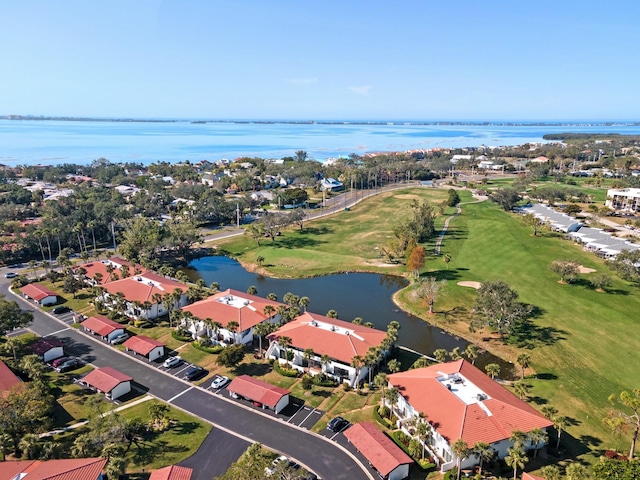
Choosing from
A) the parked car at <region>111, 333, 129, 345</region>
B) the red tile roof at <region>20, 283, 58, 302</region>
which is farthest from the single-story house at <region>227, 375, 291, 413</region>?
the red tile roof at <region>20, 283, 58, 302</region>

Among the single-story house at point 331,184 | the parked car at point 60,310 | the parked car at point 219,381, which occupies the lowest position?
the parked car at point 219,381

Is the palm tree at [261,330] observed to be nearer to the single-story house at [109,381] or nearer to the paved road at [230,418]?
the paved road at [230,418]

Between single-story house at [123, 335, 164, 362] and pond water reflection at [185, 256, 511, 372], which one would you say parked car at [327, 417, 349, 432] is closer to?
pond water reflection at [185, 256, 511, 372]

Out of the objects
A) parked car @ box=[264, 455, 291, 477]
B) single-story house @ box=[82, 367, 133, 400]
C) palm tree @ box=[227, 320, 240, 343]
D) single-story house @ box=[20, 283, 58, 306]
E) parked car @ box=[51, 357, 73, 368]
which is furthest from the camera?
single-story house @ box=[20, 283, 58, 306]

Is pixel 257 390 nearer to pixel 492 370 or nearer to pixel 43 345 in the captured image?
pixel 492 370

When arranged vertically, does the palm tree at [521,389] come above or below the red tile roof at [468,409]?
below

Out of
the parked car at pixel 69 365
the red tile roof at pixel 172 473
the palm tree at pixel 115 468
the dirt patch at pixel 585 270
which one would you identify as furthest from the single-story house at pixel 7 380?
the dirt patch at pixel 585 270
